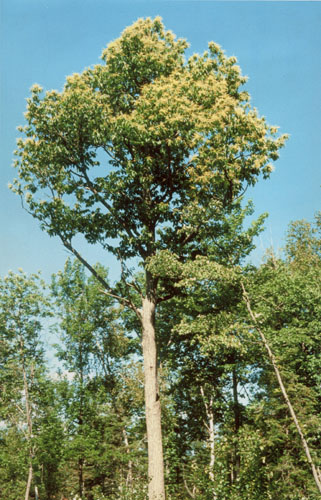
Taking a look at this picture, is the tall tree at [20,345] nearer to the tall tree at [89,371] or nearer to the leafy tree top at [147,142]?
the tall tree at [89,371]

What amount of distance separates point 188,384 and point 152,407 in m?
10.1

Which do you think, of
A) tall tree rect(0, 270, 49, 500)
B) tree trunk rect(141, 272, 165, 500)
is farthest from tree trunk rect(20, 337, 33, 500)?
tree trunk rect(141, 272, 165, 500)

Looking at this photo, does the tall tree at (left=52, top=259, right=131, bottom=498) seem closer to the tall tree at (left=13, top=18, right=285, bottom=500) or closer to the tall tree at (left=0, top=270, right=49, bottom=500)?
the tall tree at (left=0, top=270, right=49, bottom=500)

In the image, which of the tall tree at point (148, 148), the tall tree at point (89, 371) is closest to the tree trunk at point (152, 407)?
the tall tree at point (148, 148)

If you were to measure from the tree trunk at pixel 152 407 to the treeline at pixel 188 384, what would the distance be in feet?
2.11

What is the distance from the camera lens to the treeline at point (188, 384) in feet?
Answer: 37.3

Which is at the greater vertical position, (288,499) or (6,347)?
(6,347)

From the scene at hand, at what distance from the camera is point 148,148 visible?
10.8m

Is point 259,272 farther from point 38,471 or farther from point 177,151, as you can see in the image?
point 38,471

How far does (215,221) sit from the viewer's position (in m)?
11.3

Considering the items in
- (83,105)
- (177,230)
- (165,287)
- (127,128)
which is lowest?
(165,287)

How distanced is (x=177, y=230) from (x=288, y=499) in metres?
9.74

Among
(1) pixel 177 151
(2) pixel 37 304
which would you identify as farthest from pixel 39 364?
(1) pixel 177 151

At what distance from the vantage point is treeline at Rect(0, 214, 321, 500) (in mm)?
11383
